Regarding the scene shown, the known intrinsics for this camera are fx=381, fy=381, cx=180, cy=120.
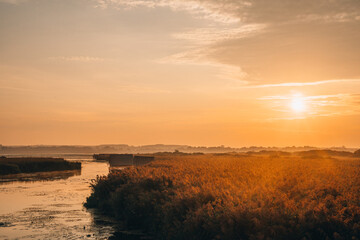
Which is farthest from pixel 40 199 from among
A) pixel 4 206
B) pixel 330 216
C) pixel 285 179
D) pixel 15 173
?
pixel 15 173

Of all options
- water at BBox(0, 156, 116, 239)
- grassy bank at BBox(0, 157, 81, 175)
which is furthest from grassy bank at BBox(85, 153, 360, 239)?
grassy bank at BBox(0, 157, 81, 175)

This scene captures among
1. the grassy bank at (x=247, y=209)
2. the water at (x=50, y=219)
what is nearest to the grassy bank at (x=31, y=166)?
the water at (x=50, y=219)

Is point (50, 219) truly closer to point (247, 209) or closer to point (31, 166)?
point (247, 209)

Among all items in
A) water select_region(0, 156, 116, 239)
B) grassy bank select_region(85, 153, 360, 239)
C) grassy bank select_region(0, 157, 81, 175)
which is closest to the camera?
grassy bank select_region(85, 153, 360, 239)

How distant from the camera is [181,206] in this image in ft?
49.9

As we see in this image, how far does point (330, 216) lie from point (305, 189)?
455 cm

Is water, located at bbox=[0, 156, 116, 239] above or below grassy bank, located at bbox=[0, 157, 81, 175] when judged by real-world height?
below

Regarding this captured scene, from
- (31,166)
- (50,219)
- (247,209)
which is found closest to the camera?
(247,209)

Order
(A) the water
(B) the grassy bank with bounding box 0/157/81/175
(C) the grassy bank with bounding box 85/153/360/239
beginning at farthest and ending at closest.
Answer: (B) the grassy bank with bounding box 0/157/81/175 → (A) the water → (C) the grassy bank with bounding box 85/153/360/239

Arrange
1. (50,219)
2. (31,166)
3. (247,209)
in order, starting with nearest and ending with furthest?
(247,209) < (50,219) < (31,166)

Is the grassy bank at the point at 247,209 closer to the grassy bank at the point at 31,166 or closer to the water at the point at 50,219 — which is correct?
the water at the point at 50,219

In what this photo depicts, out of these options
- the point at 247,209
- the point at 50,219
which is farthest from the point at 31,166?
the point at 247,209

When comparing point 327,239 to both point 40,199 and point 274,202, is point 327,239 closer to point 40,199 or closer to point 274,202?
point 274,202

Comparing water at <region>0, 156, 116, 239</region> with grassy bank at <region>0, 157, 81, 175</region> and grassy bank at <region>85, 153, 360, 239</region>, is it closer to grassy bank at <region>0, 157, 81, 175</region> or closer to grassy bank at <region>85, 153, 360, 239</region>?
grassy bank at <region>85, 153, 360, 239</region>
